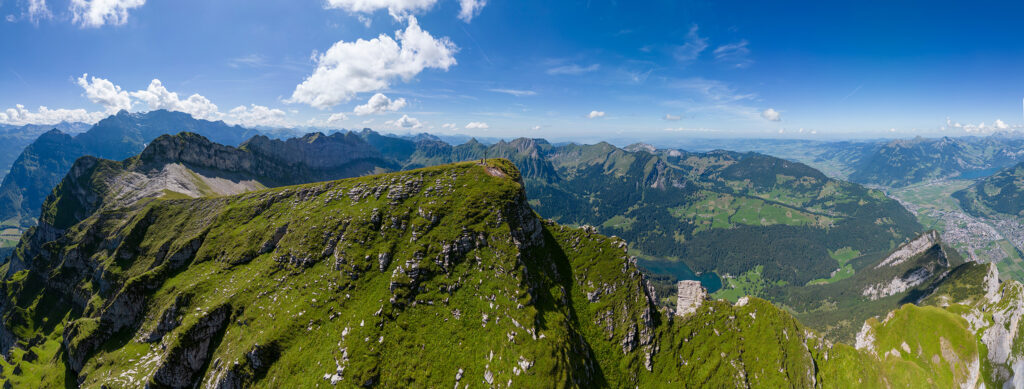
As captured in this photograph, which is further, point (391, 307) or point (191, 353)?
point (391, 307)

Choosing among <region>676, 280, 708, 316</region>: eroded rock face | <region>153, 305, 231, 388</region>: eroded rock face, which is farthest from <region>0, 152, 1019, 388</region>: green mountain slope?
<region>676, 280, 708, 316</region>: eroded rock face

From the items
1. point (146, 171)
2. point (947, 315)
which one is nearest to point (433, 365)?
point (947, 315)

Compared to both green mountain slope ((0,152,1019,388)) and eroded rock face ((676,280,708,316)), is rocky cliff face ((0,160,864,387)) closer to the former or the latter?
green mountain slope ((0,152,1019,388))

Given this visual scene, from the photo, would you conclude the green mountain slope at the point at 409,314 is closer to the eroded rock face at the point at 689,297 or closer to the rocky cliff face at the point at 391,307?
the rocky cliff face at the point at 391,307

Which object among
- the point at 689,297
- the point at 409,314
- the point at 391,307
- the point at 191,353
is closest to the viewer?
the point at 191,353

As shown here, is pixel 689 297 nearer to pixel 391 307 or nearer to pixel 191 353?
pixel 391 307

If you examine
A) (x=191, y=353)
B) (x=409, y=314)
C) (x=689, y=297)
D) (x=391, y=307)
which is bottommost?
(x=689, y=297)

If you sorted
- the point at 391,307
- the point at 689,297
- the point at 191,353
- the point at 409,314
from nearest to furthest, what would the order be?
the point at 191,353
the point at 391,307
the point at 409,314
the point at 689,297

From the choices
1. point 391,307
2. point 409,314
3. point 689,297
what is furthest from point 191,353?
point 689,297
